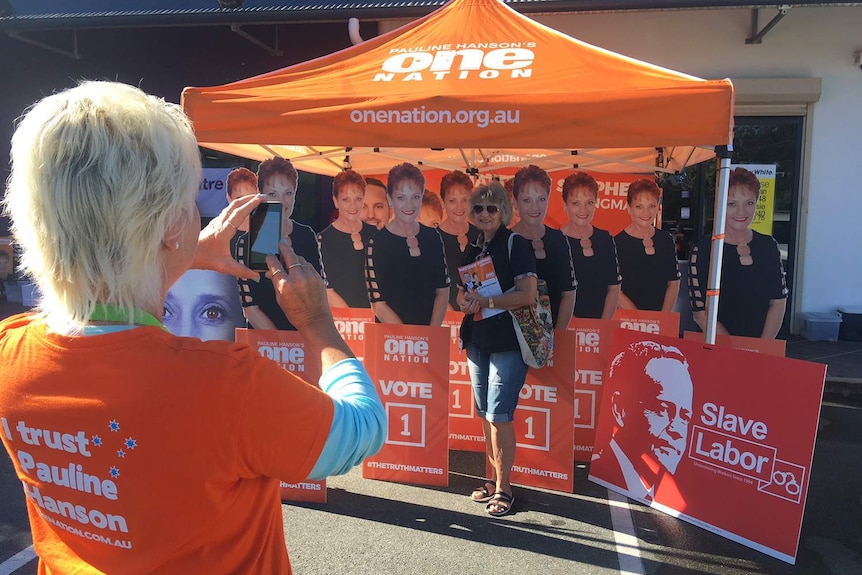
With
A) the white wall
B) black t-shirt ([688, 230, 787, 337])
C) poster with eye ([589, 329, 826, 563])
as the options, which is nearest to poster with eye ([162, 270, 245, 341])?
poster with eye ([589, 329, 826, 563])

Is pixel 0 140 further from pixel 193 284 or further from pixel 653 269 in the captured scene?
pixel 653 269

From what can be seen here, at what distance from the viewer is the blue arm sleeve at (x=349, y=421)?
3.27 feet

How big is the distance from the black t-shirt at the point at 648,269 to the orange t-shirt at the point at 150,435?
457 centimetres

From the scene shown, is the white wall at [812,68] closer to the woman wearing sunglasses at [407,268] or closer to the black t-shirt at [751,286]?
→ the black t-shirt at [751,286]

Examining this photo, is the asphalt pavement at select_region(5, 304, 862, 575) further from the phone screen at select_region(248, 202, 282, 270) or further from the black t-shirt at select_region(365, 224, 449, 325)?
the phone screen at select_region(248, 202, 282, 270)

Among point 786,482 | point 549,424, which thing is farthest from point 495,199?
point 786,482

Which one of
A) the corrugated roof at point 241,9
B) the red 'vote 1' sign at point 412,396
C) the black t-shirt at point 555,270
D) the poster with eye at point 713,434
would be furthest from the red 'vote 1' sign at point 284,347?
the corrugated roof at point 241,9

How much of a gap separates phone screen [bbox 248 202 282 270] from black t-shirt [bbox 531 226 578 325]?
309cm

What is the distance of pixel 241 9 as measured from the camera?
785cm

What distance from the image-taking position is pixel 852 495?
3840 millimetres

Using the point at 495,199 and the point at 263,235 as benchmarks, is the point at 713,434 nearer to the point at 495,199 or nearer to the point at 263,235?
the point at 495,199

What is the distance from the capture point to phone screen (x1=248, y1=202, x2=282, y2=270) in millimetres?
1262

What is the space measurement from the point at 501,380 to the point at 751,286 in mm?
2214

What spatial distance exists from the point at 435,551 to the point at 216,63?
25.9 ft
